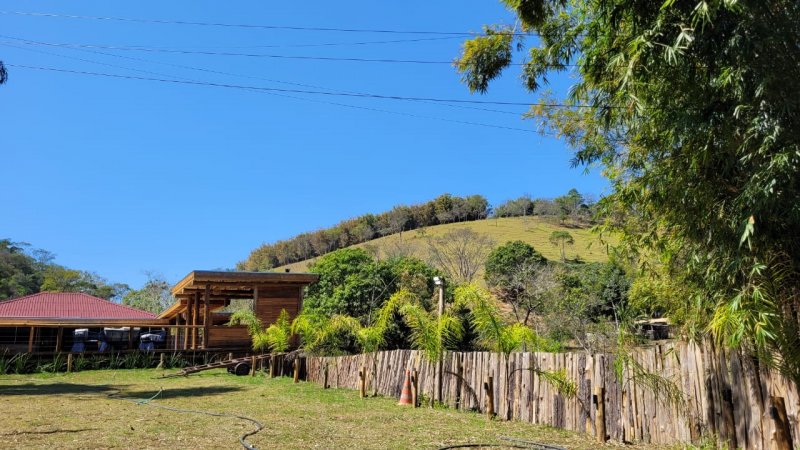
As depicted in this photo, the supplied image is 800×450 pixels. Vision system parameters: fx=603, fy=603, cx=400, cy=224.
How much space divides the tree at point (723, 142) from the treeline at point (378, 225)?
60516mm

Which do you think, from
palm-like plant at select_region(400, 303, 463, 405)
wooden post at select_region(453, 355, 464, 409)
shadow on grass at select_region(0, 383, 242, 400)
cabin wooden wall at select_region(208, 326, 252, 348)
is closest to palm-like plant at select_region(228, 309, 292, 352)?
cabin wooden wall at select_region(208, 326, 252, 348)

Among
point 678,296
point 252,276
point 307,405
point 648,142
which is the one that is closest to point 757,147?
point 648,142

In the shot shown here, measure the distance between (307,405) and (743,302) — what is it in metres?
8.56

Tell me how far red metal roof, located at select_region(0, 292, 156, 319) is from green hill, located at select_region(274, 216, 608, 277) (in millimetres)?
17204

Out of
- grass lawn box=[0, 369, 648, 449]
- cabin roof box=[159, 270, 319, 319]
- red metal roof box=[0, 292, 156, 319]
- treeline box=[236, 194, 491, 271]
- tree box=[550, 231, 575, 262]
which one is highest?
treeline box=[236, 194, 491, 271]

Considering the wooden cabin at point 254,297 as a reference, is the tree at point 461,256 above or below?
above

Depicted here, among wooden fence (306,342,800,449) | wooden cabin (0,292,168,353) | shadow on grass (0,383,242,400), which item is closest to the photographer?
wooden fence (306,342,800,449)

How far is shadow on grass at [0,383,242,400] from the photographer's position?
1360 cm

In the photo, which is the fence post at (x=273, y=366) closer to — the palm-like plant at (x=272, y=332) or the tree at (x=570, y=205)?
the palm-like plant at (x=272, y=332)

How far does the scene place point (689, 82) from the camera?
17.8 feet

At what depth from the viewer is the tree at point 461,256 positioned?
40694 mm

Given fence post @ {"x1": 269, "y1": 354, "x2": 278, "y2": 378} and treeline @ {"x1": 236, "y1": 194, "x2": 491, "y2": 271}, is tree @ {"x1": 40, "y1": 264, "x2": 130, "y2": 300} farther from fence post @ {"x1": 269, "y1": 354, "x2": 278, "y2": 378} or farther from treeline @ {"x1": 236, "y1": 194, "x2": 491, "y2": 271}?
fence post @ {"x1": 269, "y1": 354, "x2": 278, "y2": 378}

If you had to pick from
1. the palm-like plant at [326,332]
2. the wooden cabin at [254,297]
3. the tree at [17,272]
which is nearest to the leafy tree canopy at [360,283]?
the wooden cabin at [254,297]

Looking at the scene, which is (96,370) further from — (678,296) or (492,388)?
(678,296)
